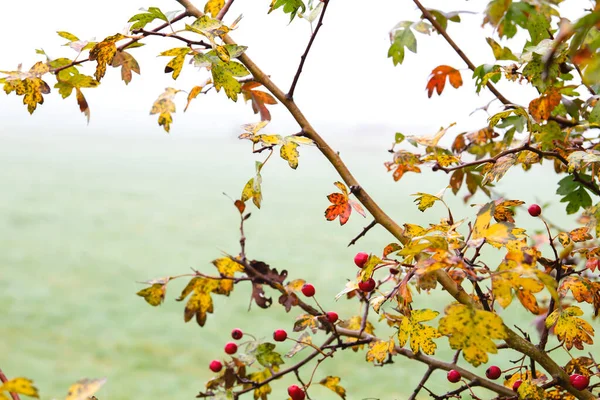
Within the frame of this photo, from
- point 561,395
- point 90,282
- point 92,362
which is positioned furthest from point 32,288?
point 561,395

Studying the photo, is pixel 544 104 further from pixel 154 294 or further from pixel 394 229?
pixel 154 294

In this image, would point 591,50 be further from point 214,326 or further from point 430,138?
point 214,326

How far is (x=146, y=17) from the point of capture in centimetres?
63

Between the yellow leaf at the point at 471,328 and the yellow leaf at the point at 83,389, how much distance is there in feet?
0.74

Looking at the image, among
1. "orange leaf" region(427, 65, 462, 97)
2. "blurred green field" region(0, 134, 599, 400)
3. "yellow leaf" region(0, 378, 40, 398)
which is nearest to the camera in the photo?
"yellow leaf" region(0, 378, 40, 398)

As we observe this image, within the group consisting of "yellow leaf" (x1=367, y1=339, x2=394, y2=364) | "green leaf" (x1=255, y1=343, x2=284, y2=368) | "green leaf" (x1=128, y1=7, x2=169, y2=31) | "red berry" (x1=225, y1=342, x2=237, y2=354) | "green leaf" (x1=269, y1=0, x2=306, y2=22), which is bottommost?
"yellow leaf" (x1=367, y1=339, x2=394, y2=364)

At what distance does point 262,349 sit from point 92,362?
1.55 m

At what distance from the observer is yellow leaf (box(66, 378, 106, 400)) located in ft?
1.28

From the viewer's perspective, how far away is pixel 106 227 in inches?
134

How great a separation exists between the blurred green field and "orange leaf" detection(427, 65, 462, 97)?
1.12 metres

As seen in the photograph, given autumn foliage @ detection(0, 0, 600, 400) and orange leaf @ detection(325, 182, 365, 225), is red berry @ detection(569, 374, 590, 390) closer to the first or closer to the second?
autumn foliage @ detection(0, 0, 600, 400)

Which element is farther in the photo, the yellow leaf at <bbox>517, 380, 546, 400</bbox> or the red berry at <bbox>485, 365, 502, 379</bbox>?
the red berry at <bbox>485, 365, 502, 379</bbox>

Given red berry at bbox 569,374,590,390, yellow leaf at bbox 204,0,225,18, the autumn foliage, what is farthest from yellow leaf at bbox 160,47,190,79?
red berry at bbox 569,374,590,390

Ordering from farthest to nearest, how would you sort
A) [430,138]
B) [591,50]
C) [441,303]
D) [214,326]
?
1. [441,303]
2. [214,326]
3. [430,138]
4. [591,50]
